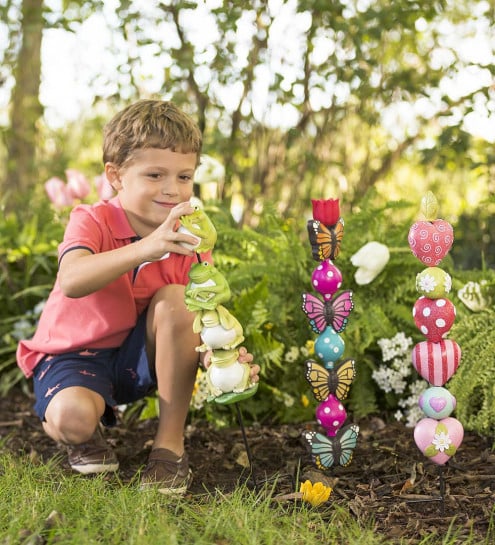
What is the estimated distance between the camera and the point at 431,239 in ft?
6.81

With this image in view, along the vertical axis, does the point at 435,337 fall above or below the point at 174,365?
above

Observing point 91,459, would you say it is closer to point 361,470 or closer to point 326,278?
point 361,470

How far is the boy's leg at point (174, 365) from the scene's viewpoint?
8.40ft

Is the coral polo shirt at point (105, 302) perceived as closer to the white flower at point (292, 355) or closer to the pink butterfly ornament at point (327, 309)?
the pink butterfly ornament at point (327, 309)

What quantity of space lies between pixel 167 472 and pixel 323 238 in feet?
2.97

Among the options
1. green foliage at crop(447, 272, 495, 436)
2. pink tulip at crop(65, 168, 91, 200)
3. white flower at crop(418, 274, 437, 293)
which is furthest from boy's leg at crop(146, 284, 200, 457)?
pink tulip at crop(65, 168, 91, 200)

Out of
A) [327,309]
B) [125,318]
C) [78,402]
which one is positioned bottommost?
[78,402]

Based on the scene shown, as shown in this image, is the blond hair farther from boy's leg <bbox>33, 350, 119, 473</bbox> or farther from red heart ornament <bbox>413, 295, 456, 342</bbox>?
red heart ornament <bbox>413, 295, 456, 342</bbox>

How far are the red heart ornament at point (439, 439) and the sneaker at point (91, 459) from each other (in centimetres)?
109

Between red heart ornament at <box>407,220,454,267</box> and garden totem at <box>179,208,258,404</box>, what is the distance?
539mm

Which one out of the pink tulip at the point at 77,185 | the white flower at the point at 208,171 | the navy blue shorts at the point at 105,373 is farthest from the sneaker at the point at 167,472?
the pink tulip at the point at 77,185

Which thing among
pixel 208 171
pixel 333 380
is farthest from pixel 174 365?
pixel 208 171

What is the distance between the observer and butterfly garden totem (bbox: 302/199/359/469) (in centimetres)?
225

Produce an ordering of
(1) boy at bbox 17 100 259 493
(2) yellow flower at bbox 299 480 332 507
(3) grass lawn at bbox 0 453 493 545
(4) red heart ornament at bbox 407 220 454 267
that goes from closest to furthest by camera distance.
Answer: (3) grass lawn at bbox 0 453 493 545
(4) red heart ornament at bbox 407 220 454 267
(2) yellow flower at bbox 299 480 332 507
(1) boy at bbox 17 100 259 493
